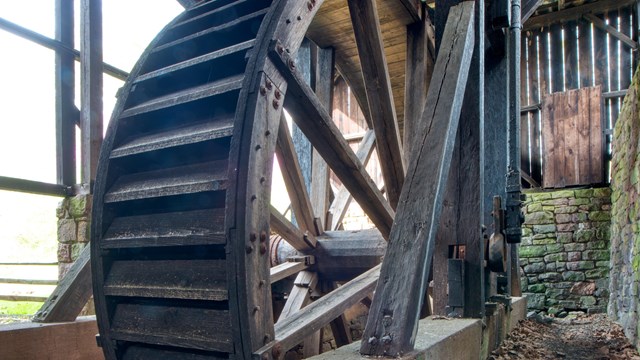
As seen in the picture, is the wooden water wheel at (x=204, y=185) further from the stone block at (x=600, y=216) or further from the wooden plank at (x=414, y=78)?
the stone block at (x=600, y=216)

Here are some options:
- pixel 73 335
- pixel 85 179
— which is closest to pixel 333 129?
pixel 73 335

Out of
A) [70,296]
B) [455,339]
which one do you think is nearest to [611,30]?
[455,339]

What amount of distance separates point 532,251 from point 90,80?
756 centimetres

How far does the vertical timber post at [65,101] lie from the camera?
14.5 ft

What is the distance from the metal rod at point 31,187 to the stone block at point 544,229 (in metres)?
7.49

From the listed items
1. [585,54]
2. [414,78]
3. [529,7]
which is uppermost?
[585,54]

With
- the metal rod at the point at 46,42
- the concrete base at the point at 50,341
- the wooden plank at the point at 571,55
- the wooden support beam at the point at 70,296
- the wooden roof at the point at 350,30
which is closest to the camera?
the concrete base at the point at 50,341

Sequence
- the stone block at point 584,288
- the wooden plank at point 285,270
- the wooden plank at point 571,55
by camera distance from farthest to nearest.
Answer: the wooden plank at point 571,55 → the stone block at point 584,288 → the wooden plank at point 285,270

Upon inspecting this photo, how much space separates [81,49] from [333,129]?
3.17m

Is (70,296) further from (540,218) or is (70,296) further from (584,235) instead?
(584,235)

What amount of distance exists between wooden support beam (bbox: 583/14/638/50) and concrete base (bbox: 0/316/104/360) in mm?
9067

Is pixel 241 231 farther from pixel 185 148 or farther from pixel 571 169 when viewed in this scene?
pixel 571 169

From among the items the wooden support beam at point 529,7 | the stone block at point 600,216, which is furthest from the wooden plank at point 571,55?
the wooden support beam at point 529,7

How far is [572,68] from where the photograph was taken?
29.0ft
